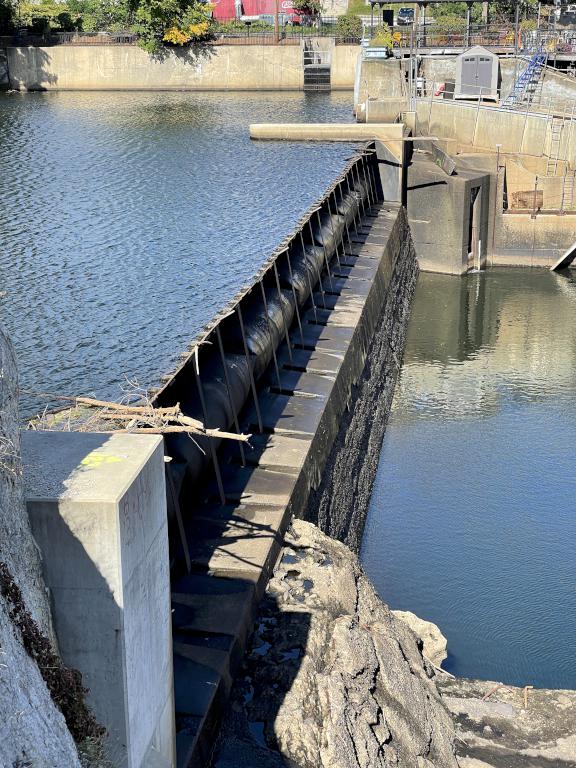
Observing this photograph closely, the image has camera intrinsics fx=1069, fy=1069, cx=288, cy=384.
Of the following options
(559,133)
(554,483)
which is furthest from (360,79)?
(554,483)

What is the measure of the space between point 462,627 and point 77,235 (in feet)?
67.5

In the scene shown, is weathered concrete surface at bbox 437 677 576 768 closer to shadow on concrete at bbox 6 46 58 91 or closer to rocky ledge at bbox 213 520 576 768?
rocky ledge at bbox 213 520 576 768

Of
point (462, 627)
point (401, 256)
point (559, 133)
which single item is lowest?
point (462, 627)

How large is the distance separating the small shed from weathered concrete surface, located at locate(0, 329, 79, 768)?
4486 cm

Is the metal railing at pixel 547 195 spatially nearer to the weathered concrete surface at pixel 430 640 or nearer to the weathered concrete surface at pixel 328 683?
the weathered concrete surface at pixel 430 640

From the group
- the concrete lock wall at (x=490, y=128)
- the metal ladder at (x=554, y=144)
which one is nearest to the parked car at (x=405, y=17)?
the concrete lock wall at (x=490, y=128)

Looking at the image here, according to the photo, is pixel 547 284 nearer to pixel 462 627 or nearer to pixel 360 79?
pixel 462 627

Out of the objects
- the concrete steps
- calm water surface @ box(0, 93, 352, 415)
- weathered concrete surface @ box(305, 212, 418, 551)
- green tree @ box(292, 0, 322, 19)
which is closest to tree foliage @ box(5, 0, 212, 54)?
green tree @ box(292, 0, 322, 19)

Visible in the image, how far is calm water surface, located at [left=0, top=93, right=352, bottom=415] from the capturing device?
2392cm

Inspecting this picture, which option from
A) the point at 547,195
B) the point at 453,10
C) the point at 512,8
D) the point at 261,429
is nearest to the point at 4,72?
the point at 512,8

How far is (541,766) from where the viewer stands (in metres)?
12.2

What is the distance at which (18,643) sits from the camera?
225 inches

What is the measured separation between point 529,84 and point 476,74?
246 cm

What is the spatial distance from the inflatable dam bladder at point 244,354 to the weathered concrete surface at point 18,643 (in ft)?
15.7
